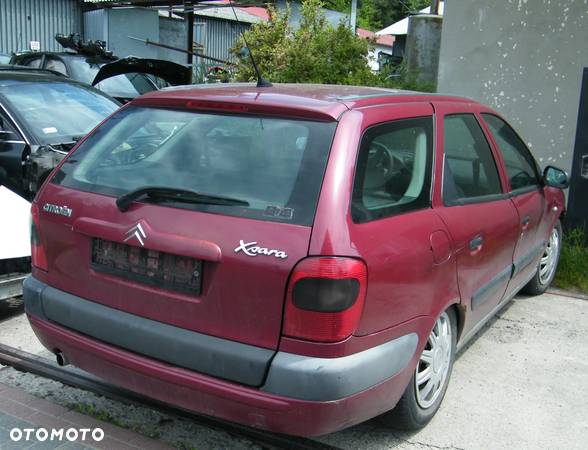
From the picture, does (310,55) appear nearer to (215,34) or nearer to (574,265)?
(574,265)

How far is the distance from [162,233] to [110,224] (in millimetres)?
309

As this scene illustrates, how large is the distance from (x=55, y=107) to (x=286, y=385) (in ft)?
16.3

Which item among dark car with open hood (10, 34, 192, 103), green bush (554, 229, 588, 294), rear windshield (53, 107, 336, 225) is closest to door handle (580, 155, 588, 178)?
green bush (554, 229, 588, 294)

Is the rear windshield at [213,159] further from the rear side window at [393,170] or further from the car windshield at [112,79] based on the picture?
the car windshield at [112,79]

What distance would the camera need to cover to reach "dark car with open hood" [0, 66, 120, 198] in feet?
18.6

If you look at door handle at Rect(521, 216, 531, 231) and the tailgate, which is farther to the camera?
door handle at Rect(521, 216, 531, 231)

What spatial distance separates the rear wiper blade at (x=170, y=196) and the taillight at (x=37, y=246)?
23.8 inches

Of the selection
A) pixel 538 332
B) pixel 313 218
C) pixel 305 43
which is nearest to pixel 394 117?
pixel 313 218

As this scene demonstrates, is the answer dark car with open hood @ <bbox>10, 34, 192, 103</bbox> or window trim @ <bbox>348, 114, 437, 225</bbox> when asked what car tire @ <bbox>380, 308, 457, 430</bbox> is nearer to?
window trim @ <bbox>348, 114, 437, 225</bbox>

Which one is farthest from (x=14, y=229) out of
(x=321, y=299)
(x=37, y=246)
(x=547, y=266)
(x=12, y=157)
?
(x=547, y=266)

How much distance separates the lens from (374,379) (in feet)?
8.98

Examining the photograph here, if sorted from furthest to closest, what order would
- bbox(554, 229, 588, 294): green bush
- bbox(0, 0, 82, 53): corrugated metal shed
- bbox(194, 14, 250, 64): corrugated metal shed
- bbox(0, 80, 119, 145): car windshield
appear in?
bbox(194, 14, 250, 64): corrugated metal shed < bbox(0, 0, 82, 53): corrugated metal shed < bbox(0, 80, 119, 145): car windshield < bbox(554, 229, 588, 294): green bush

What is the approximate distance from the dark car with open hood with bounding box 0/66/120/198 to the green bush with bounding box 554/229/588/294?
4.58m

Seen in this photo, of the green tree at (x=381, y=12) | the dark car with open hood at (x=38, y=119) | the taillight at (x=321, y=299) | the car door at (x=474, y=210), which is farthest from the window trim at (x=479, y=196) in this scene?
the green tree at (x=381, y=12)
